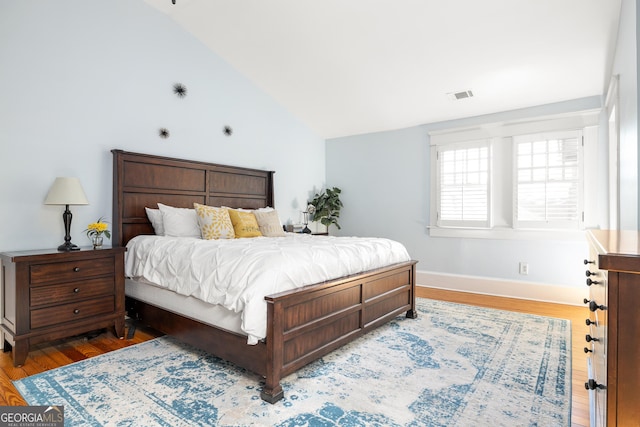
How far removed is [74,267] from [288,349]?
1.94m

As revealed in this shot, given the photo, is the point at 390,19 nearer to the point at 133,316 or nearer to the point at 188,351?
the point at 188,351

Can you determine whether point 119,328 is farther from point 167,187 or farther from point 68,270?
point 167,187

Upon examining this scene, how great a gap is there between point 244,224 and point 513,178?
3.43 metres

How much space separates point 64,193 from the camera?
292cm

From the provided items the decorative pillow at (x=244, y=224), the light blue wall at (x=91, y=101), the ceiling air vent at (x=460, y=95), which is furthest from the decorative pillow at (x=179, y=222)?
the ceiling air vent at (x=460, y=95)

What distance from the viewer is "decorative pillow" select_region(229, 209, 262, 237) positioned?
152 inches

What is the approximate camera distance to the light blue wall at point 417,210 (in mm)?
4277

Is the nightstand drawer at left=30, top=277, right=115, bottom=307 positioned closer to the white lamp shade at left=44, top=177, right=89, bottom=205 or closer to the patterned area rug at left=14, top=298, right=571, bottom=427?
the patterned area rug at left=14, top=298, right=571, bottom=427

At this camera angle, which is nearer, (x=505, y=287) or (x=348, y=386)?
(x=348, y=386)

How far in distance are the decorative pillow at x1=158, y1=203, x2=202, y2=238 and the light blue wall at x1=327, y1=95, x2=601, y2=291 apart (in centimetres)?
298

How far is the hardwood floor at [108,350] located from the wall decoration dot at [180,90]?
8.68ft

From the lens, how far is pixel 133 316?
3254 mm

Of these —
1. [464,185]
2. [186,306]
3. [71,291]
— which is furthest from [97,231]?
[464,185]

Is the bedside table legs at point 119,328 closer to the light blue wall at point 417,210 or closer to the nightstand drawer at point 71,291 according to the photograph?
the nightstand drawer at point 71,291
